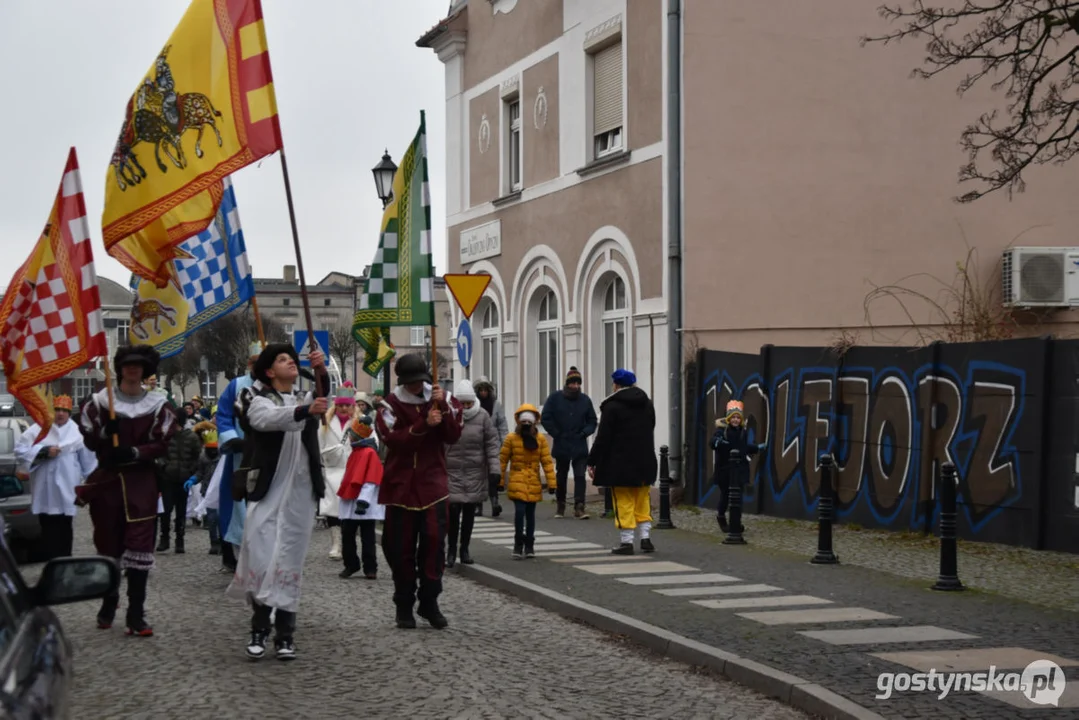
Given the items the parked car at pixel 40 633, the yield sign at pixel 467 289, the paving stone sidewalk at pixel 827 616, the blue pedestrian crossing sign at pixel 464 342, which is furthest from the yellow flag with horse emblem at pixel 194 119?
the blue pedestrian crossing sign at pixel 464 342

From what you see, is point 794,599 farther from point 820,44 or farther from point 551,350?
point 551,350

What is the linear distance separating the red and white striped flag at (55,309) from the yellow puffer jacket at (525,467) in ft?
16.8

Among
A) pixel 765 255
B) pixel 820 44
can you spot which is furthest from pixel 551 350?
pixel 820 44

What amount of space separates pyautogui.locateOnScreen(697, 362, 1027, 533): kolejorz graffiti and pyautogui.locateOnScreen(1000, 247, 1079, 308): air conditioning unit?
496 cm

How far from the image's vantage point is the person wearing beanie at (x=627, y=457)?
48.2 ft

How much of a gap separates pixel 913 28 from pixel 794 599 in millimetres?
4770

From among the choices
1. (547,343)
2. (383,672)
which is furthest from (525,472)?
(547,343)

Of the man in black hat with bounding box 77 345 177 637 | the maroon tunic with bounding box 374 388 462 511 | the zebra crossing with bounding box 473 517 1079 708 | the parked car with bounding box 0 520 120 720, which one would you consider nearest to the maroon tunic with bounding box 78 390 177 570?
the man in black hat with bounding box 77 345 177 637

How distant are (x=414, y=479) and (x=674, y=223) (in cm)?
1249

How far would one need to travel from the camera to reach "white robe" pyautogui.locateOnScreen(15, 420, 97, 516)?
14.0 metres

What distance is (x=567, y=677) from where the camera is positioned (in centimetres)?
843

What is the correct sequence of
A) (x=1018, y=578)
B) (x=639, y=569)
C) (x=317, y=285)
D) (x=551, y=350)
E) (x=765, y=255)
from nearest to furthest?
(x=1018, y=578) < (x=639, y=569) < (x=765, y=255) < (x=551, y=350) < (x=317, y=285)

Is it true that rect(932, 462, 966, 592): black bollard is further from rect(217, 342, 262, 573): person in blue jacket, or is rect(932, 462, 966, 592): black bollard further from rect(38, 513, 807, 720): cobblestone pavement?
rect(217, 342, 262, 573): person in blue jacket

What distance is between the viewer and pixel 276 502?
28.9 ft
